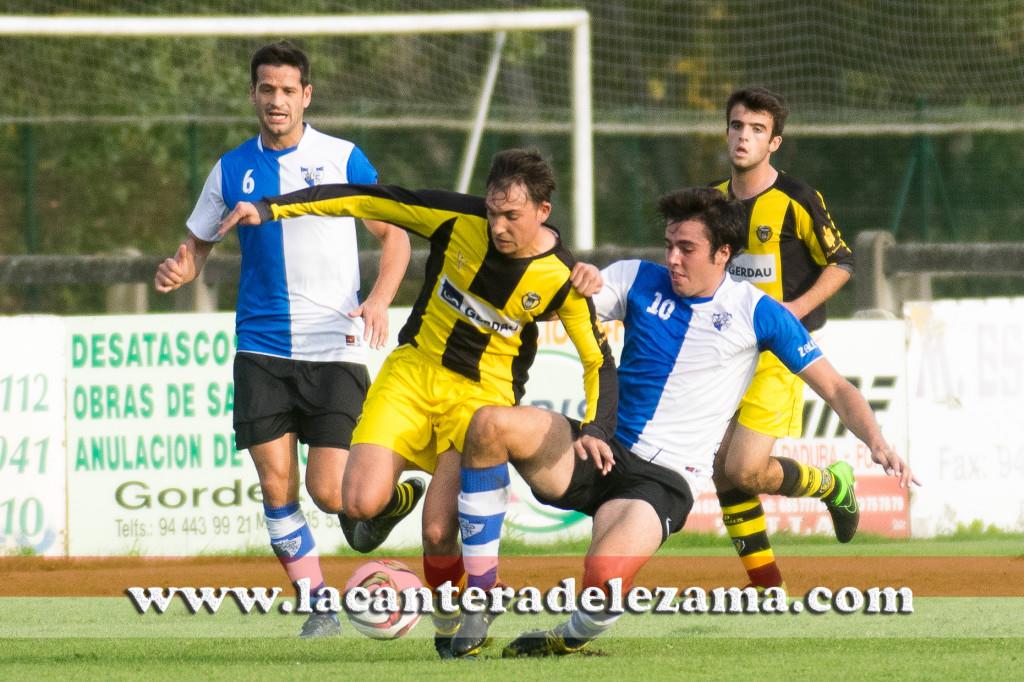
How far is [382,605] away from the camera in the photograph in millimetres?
6012

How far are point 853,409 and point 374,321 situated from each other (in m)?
1.92

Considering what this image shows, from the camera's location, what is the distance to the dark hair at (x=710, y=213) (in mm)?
6402

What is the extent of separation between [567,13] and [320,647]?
7.56 m

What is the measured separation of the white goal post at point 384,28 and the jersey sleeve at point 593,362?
574 centimetres

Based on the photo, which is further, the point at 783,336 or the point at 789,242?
the point at 789,242

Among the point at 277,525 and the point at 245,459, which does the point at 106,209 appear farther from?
the point at 277,525

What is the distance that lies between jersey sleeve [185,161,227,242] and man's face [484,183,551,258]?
1.49 m

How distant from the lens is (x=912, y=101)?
22.7 metres

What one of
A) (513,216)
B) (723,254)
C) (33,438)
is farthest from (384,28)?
(513,216)

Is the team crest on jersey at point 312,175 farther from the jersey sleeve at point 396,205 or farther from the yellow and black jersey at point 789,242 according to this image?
the yellow and black jersey at point 789,242

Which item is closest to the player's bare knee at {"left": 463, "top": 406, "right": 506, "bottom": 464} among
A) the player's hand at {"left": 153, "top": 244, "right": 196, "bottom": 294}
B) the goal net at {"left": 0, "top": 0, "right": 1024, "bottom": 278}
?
the player's hand at {"left": 153, "top": 244, "right": 196, "bottom": 294}

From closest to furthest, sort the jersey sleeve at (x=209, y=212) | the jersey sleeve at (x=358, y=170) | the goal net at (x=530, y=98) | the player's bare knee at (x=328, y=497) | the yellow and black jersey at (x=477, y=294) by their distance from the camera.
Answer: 1. the yellow and black jersey at (x=477, y=294)
2. the player's bare knee at (x=328, y=497)
3. the jersey sleeve at (x=209, y=212)
4. the jersey sleeve at (x=358, y=170)
5. the goal net at (x=530, y=98)

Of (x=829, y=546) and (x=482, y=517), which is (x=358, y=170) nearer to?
(x=482, y=517)

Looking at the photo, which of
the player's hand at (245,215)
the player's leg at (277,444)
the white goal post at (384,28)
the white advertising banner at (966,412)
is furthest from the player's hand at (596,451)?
the white goal post at (384,28)
